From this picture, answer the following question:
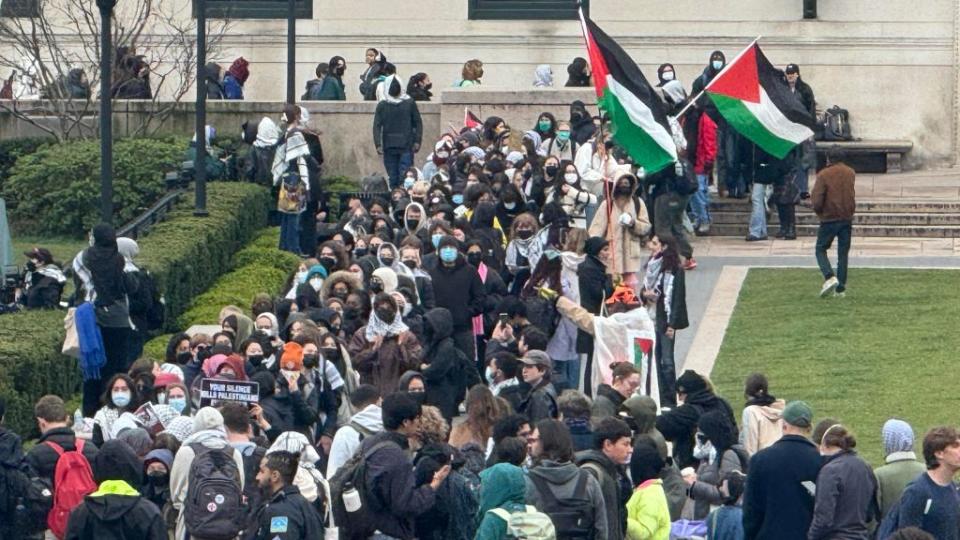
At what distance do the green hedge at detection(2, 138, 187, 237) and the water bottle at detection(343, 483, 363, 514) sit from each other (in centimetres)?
1598

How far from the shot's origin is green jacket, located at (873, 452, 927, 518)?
14359 millimetres

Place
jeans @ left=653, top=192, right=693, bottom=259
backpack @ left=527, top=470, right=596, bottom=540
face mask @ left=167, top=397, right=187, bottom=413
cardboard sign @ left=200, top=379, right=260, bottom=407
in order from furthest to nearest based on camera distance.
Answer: jeans @ left=653, top=192, right=693, bottom=259 → face mask @ left=167, top=397, right=187, bottom=413 → cardboard sign @ left=200, top=379, right=260, bottom=407 → backpack @ left=527, top=470, right=596, bottom=540

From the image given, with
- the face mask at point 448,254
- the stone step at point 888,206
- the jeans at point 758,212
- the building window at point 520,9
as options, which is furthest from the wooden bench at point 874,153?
the face mask at point 448,254

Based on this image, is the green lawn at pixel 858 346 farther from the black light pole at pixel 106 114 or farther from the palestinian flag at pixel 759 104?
the black light pole at pixel 106 114

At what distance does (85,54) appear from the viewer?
3691cm

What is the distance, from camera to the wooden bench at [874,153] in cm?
3644

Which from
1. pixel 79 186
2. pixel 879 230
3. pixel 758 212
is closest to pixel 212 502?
pixel 79 186

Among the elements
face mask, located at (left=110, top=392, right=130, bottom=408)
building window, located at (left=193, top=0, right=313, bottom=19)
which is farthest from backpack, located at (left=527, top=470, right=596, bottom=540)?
building window, located at (left=193, top=0, right=313, bottom=19)

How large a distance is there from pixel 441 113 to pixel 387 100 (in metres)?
2.08

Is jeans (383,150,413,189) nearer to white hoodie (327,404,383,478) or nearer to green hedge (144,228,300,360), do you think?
green hedge (144,228,300,360)

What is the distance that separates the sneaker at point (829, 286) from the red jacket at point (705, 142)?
13.2 ft

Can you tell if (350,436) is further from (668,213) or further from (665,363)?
(668,213)

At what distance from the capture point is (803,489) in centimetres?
1417

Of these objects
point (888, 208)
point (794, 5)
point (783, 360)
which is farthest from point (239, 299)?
point (794, 5)
